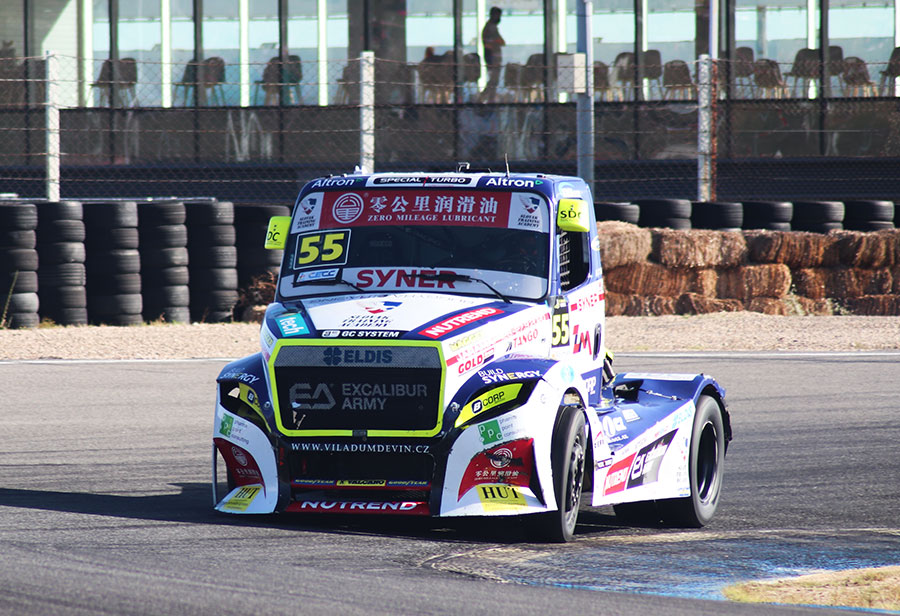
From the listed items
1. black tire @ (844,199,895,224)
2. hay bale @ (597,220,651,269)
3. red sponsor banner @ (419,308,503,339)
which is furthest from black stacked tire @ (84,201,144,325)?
black tire @ (844,199,895,224)

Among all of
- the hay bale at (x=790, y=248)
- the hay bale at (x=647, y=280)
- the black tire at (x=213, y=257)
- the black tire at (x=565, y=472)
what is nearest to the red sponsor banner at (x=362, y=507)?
the black tire at (x=565, y=472)

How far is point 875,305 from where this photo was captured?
720 inches

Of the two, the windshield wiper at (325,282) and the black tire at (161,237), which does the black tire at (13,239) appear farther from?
the windshield wiper at (325,282)

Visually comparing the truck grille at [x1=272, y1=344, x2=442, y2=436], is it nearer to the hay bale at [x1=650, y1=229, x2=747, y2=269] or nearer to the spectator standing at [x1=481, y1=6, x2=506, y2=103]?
the hay bale at [x1=650, y1=229, x2=747, y2=269]

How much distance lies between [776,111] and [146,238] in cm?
1133

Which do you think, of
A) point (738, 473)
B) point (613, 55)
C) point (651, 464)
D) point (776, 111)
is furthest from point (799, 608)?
point (613, 55)

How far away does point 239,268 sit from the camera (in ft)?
54.8

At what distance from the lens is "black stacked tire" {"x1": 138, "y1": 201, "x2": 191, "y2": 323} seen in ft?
52.0

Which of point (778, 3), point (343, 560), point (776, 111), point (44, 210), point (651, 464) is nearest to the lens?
point (343, 560)

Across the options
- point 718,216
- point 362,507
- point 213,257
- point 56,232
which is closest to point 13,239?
point 56,232

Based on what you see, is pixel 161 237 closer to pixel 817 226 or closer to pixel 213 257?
pixel 213 257

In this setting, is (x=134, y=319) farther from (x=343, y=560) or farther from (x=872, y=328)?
(x=343, y=560)

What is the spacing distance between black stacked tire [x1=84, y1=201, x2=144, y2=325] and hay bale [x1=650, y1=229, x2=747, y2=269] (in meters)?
6.47

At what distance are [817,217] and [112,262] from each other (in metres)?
9.41
